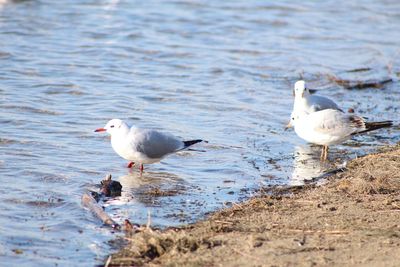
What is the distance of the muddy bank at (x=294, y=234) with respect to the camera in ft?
16.8

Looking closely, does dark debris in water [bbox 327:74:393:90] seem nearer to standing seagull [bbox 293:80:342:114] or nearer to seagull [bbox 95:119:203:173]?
standing seagull [bbox 293:80:342:114]

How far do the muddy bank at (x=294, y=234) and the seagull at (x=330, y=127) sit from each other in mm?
1666

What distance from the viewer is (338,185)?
716cm

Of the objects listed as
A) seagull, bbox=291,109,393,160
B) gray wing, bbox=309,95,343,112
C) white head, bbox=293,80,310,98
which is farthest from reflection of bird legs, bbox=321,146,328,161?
white head, bbox=293,80,310,98

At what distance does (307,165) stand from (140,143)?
181 cm

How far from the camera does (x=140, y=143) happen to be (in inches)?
311

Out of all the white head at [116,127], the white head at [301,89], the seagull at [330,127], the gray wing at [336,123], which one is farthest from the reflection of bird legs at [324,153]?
the white head at [116,127]

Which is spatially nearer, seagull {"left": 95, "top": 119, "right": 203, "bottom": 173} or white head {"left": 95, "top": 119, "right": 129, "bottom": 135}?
seagull {"left": 95, "top": 119, "right": 203, "bottom": 173}

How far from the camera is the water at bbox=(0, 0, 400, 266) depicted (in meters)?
6.77

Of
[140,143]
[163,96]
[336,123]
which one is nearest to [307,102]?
[336,123]

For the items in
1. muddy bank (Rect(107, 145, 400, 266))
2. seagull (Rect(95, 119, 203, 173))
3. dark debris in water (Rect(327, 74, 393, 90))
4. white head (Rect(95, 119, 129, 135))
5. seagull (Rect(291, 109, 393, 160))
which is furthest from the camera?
dark debris in water (Rect(327, 74, 393, 90))

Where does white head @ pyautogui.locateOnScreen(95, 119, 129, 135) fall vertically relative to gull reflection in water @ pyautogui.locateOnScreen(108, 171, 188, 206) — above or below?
above

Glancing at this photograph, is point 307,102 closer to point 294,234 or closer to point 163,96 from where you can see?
point 163,96

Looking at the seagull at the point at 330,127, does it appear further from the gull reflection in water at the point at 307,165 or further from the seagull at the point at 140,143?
the seagull at the point at 140,143
